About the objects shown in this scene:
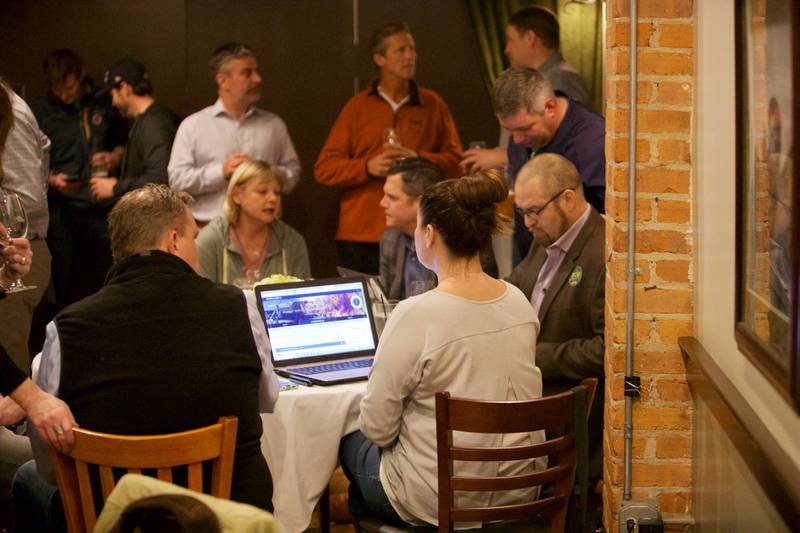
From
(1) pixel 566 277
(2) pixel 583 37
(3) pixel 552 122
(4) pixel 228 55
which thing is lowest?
(1) pixel 566 277

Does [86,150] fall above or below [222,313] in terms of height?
above

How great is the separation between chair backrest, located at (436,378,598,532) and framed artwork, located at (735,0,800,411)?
1.55ft

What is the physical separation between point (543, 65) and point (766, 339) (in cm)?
326

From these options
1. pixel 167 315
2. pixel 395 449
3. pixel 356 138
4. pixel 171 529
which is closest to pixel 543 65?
pixel 356 138

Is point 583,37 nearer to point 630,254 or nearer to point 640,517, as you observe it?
point 630,254

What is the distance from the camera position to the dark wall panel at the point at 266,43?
6930 mm

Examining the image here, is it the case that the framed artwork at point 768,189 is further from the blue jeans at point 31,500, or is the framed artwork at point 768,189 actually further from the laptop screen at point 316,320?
the blue jeans at point 31,500

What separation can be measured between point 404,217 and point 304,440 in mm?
1237

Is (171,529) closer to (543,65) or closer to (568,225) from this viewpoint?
(568,225)

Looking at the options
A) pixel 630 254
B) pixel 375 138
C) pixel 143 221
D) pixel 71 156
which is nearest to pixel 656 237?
pixel 630 254

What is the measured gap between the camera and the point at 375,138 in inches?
229

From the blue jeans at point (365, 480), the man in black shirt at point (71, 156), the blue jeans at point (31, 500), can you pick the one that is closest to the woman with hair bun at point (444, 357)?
the blue jeans at point (365, 480)

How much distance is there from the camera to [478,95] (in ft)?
22.9

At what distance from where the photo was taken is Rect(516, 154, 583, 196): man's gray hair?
3.58m
